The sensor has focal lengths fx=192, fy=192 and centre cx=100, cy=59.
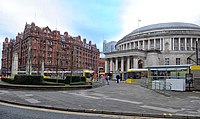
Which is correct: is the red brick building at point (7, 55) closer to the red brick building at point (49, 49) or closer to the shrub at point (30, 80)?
the red brick building at point (49, 49)

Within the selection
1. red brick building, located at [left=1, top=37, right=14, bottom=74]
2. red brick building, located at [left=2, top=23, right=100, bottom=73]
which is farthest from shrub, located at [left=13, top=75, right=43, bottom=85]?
red brick building, located at [left=1, top=37, right=14, bottom=74]

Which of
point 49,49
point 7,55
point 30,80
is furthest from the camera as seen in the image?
point 7,55

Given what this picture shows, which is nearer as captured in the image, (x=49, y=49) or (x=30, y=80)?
(x=30, y=80)

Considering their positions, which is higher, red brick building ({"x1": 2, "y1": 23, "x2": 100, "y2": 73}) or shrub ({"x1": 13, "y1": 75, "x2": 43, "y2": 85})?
red brick building ({"x1": 2, "y1": 23, "x2": 100, "y2": 73})

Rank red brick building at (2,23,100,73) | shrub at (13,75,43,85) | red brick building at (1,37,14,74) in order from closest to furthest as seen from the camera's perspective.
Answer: shrub at (13,75,43,85) → red brick building at (2,23,100,73) → red brick building at (1,37,14,74)

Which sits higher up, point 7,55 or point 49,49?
point 49,49

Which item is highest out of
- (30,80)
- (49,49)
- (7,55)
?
(49,49)

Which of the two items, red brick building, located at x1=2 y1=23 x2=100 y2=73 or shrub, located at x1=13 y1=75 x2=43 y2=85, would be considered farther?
red brick building, located at x1=2 y1=23 x2=100 y2=73

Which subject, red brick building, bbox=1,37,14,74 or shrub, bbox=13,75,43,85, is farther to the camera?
red brick building, bbox=1,37,14,74

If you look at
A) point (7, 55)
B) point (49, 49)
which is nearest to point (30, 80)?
point (49, 49)

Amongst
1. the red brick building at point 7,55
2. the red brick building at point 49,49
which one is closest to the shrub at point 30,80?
the red brick building at point 49,49

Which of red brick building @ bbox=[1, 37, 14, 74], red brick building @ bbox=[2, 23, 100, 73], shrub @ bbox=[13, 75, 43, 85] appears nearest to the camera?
shrub @ bbox=[13, 75, 43, 85]

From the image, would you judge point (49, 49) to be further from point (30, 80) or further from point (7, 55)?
point (30, 80)

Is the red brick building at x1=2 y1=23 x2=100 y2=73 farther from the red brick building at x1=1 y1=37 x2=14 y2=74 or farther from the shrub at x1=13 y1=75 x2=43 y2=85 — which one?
the shrub at x1=13 y1=75 x2=43 y2=85
